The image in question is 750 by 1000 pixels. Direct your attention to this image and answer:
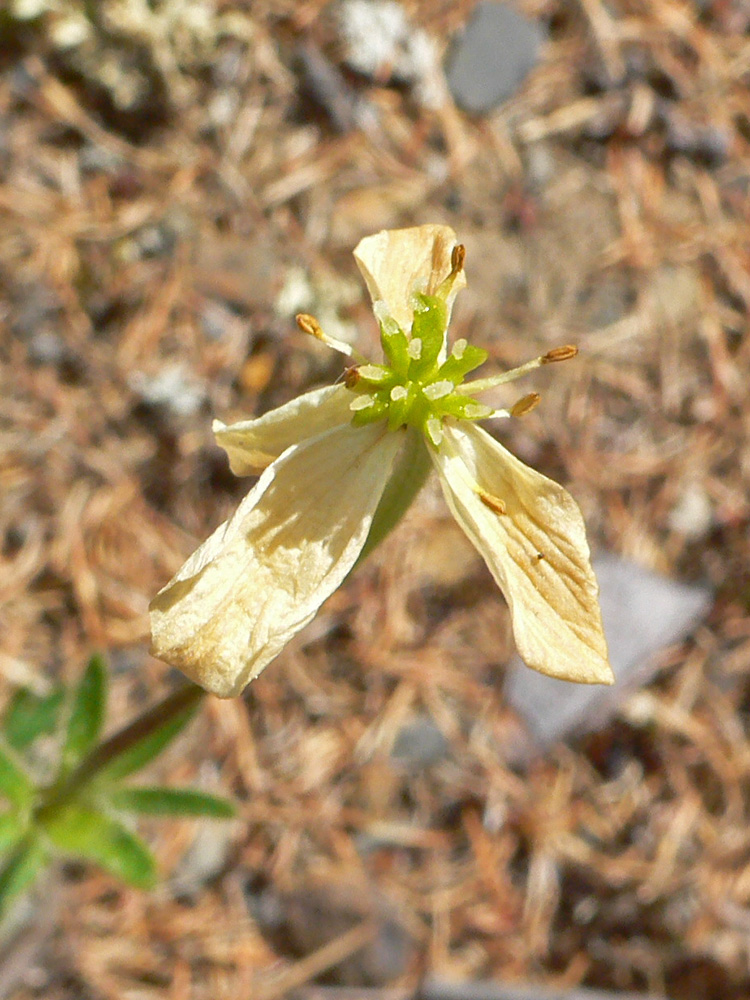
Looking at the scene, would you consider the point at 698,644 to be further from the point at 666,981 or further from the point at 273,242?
the point at 273,242

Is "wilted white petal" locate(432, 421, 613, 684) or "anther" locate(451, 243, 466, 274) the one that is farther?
"anther" locate(451, 243, 466, 274)

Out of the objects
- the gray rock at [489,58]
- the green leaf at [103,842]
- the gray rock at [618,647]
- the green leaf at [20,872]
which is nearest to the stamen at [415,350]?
the green leaf at [103,842]

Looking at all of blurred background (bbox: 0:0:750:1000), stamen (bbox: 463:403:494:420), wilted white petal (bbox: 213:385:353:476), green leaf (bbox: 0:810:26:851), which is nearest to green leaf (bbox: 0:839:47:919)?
green leaf (bbox: 0:810:26:851)

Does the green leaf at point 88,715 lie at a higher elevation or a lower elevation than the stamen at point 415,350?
lower

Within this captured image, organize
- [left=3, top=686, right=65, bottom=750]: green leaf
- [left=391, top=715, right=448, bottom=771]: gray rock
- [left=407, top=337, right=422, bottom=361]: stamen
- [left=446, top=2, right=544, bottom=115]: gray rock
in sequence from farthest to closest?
[left=446, top=2, right=544, bottom=115]: gray rock, [left=391, top=715, right=448, bottom=771]: gray rock, [left=3, top=686, right=65, bottom=750]: green leaf, [left=407, top=337, right=422, bottom=361]: stamen

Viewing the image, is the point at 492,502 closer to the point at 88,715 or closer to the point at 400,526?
the point at 88,715

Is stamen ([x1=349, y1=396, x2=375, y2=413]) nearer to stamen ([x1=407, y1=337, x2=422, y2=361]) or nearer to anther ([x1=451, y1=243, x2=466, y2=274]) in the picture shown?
stamen ([x1=407, y1=337, x2=422, y2=361])

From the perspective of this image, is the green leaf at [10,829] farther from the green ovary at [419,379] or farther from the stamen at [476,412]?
the stamen at [476,412]
